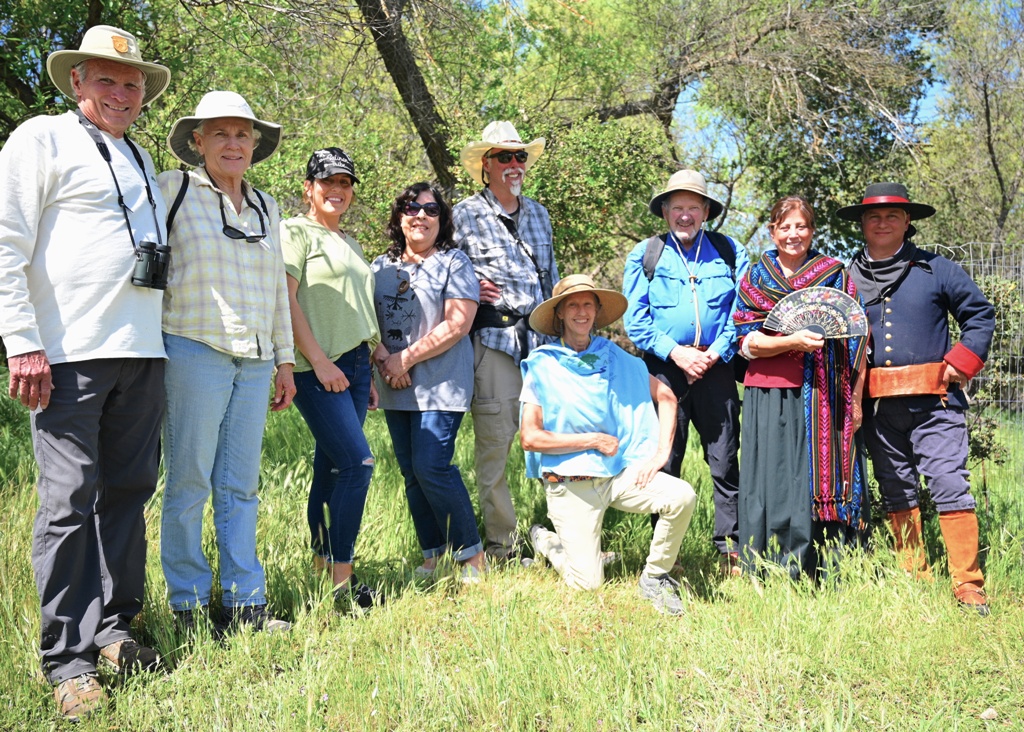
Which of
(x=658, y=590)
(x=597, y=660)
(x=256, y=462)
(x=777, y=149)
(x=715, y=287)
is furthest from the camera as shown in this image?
(x=777, y=149)

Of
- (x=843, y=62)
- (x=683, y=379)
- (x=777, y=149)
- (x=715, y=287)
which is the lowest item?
(x=683, y=379)

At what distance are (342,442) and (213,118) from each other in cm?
157

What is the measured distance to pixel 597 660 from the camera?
12.3ft

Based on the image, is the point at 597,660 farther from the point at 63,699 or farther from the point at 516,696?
the point at 63,699

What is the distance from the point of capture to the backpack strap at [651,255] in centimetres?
Answer: 520

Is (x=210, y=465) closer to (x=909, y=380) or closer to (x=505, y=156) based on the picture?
(x=505, y=156)

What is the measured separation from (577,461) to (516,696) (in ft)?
5.04

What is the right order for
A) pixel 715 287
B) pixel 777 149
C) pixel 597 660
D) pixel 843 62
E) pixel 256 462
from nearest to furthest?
pixel 597 660 < pixel 256 462 < pixel 715 287 < pixel 843 62 < pixel 777 149

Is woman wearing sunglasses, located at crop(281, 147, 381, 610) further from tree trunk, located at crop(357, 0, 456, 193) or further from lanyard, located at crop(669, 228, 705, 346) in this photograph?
tree trunk, located at crop(357, 0, 456, 193)

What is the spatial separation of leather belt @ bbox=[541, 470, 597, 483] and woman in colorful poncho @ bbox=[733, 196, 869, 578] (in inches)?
35.1

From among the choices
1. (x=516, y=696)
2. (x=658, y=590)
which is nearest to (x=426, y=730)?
(x=516, y=696)

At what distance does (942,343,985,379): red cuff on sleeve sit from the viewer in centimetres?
455

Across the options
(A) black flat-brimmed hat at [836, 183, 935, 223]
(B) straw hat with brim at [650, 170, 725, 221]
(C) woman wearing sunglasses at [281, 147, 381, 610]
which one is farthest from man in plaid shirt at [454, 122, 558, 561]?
(A) black flat-brimmed hat at [836, 183, 935, 223]

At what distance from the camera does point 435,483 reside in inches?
190
